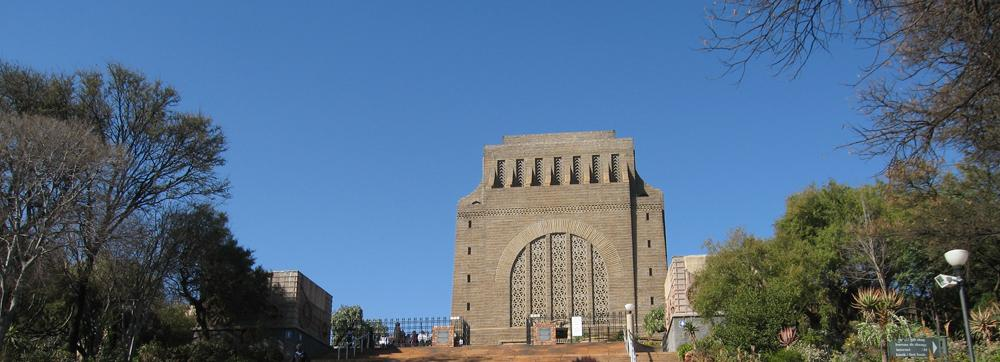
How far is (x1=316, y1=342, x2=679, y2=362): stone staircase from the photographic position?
2195 centimetres

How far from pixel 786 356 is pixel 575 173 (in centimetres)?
2073

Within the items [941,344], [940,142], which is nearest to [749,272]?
[941,344]

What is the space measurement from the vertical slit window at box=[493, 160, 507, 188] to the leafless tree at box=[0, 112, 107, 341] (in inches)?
846

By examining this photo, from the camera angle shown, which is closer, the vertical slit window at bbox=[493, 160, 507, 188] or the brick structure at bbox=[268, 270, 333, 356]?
the brick structure at bbox=[268, 270, 333, 356]

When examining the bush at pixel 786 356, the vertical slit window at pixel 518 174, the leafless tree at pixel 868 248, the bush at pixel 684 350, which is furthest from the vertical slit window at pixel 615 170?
the bush at pixel 786 356

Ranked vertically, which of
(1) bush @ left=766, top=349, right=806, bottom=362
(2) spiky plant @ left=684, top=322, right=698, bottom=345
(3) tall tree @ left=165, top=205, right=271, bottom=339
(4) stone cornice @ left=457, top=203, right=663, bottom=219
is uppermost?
(4) stone cornice @ left=457, top=203, right=663, bottom=219

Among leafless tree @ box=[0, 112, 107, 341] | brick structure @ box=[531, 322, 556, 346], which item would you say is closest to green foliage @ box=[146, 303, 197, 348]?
leafless tree @ box=[0, 112, 107, 341]

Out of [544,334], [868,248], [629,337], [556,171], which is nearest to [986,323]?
[868,248]

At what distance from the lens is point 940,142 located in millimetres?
8820

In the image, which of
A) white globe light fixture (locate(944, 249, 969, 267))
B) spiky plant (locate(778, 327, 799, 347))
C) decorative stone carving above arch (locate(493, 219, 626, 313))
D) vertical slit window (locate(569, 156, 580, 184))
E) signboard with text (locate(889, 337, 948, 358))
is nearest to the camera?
white globe light fixture (locate(944, 249, 969, 267))

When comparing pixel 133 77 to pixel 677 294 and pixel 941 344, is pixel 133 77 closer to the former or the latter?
pixel 677 294

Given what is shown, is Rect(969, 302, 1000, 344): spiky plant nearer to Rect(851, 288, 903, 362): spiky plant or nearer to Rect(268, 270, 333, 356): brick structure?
Rect(851, 288, 903, 362): spiky plant

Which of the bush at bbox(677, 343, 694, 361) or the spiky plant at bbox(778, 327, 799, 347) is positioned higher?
the spiky plant at bbox(778, 327, 799, 347)

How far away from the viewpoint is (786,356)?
62.2ft
